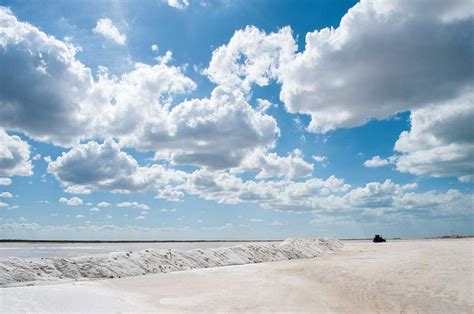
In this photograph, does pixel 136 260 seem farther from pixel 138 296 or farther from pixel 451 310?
pixel 451 310

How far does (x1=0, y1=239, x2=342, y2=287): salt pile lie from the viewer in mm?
18906

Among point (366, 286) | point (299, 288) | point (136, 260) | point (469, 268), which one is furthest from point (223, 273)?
point (469, 268)

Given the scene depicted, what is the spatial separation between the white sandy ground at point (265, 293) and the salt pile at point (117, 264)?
7.06ft

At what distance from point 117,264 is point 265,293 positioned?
11.3 m

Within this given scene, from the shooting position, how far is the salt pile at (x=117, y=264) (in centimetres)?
1891

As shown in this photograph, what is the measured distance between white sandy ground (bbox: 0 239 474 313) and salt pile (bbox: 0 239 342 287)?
215 centimetres

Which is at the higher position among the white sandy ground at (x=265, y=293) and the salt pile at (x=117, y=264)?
the salt pile at (x=117, y=264)

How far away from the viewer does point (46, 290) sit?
51.2 ft

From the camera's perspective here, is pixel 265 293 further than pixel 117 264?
No

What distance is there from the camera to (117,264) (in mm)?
22641

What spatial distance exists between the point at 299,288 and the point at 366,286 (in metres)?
3.28

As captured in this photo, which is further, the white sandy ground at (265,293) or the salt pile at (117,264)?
the salt pile at (117,264)

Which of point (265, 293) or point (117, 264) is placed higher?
point (117, 264)

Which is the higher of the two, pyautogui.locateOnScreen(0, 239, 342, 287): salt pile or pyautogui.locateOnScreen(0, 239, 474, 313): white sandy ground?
pyautogui.locateOnScreen(0, 239, 342, 287): salt pile
